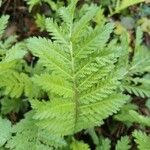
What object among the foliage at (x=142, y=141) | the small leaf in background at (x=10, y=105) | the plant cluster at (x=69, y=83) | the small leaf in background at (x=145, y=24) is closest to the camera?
the plant cluster at (x=69, y=83)

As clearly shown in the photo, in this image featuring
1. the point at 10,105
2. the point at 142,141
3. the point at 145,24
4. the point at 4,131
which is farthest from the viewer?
the point at 145,24

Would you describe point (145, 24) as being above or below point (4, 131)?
above

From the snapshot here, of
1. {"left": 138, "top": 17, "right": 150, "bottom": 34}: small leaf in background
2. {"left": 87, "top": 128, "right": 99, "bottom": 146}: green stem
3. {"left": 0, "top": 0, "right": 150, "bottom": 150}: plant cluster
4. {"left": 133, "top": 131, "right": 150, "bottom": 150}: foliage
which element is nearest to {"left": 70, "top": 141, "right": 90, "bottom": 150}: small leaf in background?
{"left": 0, "top": 0, "right": 150, "bottom": 150}: plant cluster

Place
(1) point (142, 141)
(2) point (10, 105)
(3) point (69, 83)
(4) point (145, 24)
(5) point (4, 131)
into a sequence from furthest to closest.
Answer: (4) point (145, 24), (2) point (10, 105), (5) point (4, 131), (1) point (142, 141), (3) point (69, 83)

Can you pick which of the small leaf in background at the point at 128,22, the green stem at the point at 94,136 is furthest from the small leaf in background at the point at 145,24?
the green stem at the point at 94,136

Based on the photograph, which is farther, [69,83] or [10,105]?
[10,105]

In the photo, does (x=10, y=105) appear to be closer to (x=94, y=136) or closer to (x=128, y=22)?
(x=94, y=136)

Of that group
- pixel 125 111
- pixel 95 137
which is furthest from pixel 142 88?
pixel 95 137

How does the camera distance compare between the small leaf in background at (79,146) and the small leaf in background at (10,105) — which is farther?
the small leaf in background at (10,105)

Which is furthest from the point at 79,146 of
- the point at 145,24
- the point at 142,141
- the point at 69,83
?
the point at 145,24

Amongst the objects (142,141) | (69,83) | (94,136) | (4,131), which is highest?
(69,83)

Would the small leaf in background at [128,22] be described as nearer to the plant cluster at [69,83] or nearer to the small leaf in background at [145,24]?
the small leaf in background at [145,24]
